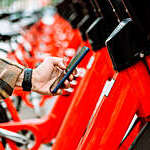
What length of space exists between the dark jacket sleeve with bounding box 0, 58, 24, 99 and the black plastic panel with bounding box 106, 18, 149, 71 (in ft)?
1.30

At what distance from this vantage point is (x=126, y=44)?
3.74 ft

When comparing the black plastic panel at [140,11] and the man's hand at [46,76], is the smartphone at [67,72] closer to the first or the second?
the man's hand at [46,76]

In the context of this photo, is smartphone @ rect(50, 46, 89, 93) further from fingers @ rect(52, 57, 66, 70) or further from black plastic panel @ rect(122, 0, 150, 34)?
black plastic panel @ rect(122, 0, 150, 34)

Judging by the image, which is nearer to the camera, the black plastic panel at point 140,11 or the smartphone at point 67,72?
the black plastic panel at point 140,11

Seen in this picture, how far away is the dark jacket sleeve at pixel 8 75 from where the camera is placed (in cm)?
126

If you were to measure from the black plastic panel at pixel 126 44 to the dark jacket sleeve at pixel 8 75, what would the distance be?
396 millimetres

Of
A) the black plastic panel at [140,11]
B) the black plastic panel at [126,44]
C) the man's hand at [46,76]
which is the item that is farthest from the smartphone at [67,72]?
the black plastic panel at [140,11]

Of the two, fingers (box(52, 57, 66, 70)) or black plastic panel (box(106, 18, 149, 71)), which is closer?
black plastic panel (box(106, 18, 149, 71))

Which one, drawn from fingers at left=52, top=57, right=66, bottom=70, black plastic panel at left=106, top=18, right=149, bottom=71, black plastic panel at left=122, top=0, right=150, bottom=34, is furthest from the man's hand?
black plastic panel at left=122, top=0, right=150, bottom=34

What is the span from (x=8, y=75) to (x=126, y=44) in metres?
0.48

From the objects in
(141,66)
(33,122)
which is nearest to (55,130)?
(33,122)

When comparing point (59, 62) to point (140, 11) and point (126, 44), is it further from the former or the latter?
point (140, 11)

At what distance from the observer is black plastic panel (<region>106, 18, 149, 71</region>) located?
1.12 meters

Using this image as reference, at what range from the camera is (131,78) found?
118 centimetres
